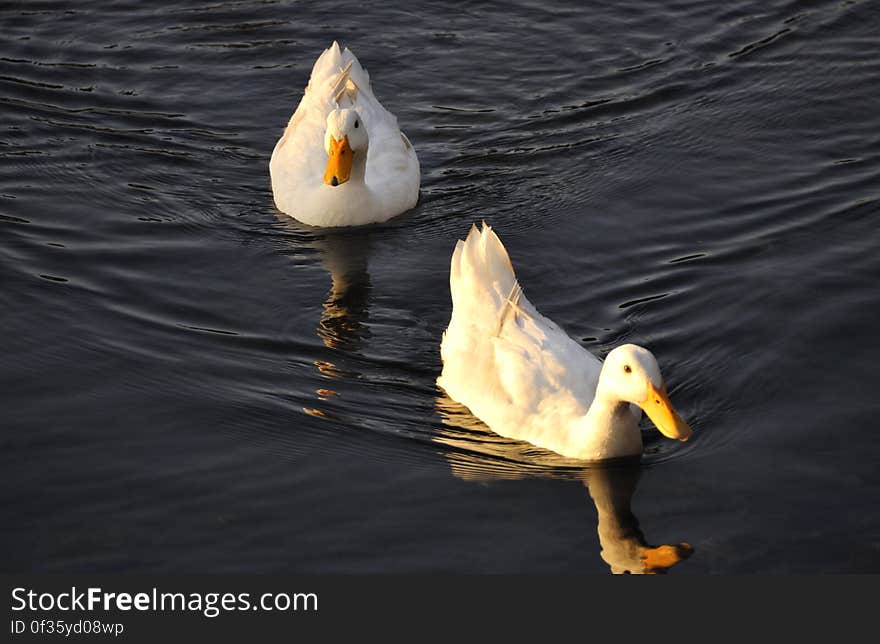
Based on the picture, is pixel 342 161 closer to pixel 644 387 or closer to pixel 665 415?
pixel 644 387

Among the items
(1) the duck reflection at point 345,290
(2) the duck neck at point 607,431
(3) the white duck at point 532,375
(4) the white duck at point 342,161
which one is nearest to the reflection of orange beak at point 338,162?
(4) the white duck at point 342,161

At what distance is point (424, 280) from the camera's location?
38.3 feet

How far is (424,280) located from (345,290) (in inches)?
24.2

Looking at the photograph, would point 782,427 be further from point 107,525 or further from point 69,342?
point 69,342

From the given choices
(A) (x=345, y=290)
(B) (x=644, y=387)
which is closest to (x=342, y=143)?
(A) (x=345, y=290)

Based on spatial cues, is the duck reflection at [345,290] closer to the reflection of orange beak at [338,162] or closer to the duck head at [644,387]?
the reflection of orange beak at [338,162]

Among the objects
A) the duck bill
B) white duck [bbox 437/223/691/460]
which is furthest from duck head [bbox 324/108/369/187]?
the duck bill

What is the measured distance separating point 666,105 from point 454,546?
744 cm

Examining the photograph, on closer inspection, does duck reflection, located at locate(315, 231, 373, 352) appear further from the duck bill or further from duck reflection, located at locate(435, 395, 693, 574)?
the duck bill

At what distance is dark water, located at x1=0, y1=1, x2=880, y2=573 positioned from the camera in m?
8.61

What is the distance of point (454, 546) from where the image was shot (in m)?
8.35

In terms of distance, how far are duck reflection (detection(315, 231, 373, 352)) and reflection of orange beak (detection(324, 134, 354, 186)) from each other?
1.52 feet

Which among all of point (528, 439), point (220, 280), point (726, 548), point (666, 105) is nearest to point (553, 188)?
point (666, 105)

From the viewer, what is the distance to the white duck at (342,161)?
12719 mm
